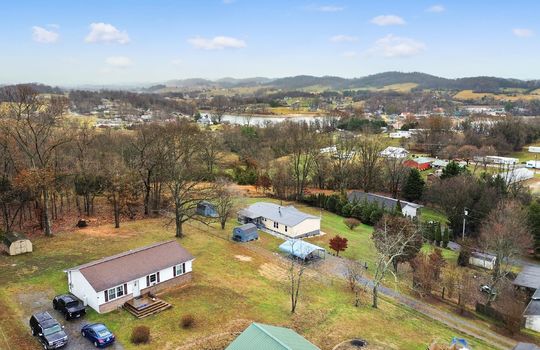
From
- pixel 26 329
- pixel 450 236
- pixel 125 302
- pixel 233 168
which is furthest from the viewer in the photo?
pixel 233 168

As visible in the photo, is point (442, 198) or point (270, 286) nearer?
point (270, 286)

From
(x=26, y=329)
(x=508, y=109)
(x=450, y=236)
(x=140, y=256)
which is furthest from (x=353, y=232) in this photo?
(x=508, y=109)

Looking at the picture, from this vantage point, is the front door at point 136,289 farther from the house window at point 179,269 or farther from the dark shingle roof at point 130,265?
the house window at point 179,269

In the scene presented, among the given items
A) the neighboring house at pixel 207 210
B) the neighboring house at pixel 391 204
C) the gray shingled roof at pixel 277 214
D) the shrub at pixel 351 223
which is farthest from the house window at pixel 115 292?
the neighboring house at pixel 391 204

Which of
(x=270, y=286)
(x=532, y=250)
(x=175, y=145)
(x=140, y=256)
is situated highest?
(x=175, y=145)

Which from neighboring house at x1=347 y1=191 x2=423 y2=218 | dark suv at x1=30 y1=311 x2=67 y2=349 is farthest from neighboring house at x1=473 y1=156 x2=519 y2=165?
dark suv at x1=30 y1=311 x2=67 y2=349

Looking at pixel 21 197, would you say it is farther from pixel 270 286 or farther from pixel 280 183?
pixel 280 183

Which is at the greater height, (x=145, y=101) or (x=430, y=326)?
(x=145, y=101)
